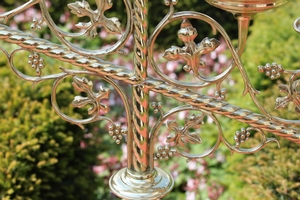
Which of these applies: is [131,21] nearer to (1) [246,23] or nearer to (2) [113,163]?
(1) [246,23]

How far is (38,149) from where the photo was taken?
2.57 metres

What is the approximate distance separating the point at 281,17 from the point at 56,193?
2.24 meters

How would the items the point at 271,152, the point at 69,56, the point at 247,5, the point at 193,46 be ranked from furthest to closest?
1. the point at 271,152
2. the point at 69,56
3. the point at 193,46
4. the point at 247,5

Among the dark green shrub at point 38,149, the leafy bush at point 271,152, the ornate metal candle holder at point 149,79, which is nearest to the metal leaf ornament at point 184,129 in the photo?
the ornate metal candle holder at point 149,79

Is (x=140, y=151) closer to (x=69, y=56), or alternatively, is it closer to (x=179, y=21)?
(x=69, y=56)

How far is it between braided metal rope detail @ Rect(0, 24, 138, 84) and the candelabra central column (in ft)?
0.14

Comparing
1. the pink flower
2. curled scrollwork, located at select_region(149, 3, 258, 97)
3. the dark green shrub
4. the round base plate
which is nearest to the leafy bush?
the dark green shrub

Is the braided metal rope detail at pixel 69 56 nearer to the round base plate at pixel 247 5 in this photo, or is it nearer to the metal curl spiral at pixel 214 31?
the metal curl spiral at pixel 214 31

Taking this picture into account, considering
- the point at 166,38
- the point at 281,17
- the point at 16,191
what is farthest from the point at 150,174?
the point at 166,38

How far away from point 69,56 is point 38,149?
1.24m

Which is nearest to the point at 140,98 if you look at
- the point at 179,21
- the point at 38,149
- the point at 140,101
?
the point at 140,101

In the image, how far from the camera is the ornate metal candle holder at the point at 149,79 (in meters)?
1.33

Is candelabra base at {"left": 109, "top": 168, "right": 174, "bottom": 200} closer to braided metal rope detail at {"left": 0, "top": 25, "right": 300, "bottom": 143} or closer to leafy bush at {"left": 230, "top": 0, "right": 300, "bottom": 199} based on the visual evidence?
braided metal rope detail at {"left": 0, "top": 25, "right": 300, "bottom": 143}

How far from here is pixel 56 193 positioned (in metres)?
2.79
